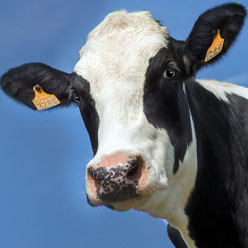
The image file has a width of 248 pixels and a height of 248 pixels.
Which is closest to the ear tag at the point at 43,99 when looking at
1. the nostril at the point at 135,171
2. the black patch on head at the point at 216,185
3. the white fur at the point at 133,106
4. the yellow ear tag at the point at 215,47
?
the white fur at the point at 133,106

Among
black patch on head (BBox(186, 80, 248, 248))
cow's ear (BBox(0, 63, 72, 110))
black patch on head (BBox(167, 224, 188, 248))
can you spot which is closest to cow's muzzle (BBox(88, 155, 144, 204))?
black patch on head (BBox(186, 80, 248, 248))

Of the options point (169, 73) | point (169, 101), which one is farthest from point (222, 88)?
point (169, 101)

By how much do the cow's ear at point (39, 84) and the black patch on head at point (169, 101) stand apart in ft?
4.54

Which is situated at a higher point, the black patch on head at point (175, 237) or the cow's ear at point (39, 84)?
the cow's ear at point (39, 84)

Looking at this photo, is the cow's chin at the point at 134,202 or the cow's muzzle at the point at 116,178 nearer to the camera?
the cow's muzzle at the point at 116,178

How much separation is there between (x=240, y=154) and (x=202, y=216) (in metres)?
0.89

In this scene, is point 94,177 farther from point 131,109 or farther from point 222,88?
point 222,88

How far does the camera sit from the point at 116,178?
3377 millimetres

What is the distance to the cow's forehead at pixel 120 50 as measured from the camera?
14.1ft

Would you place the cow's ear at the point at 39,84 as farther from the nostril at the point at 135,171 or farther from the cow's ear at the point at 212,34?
the nostril at the point at 135,171

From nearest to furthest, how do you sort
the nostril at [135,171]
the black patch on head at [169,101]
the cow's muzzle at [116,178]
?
the cow's muzzle at [116,178]
the nostril at [135,171]
the black patch on head at [169,101]

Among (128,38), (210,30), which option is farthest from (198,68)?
(128,38)

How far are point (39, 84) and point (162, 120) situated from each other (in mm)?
2086

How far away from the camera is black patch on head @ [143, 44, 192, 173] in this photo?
4199mm
